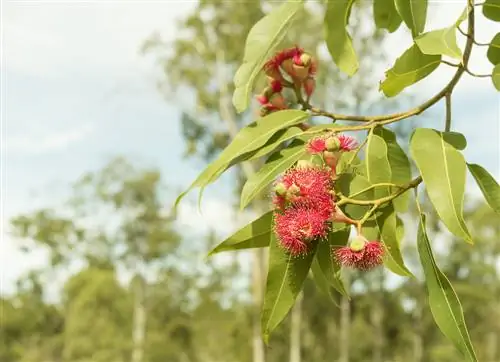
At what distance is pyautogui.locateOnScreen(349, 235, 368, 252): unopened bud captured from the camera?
32.9 inches

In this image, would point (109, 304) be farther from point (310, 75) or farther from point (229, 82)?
point (310, 75)

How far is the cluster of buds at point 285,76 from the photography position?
1.01 metres

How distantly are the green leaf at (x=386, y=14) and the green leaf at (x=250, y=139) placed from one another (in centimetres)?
23

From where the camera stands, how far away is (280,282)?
886 mm

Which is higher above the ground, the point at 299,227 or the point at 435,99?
the point at 435,99

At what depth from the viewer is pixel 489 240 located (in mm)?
17906

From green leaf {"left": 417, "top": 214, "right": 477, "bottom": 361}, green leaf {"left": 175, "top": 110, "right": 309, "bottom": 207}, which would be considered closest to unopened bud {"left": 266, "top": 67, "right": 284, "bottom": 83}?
green leaf {"left": 175, "top": 110, "right": 309, "bottom": 207}

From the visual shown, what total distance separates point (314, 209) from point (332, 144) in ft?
0.29

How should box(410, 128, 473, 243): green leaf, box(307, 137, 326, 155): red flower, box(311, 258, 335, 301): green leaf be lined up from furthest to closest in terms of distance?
box(311, 258, 335, 301): green leaf
box(307, 137, 326, 155): red flower
box(410, 128, 473, 243): green leaf

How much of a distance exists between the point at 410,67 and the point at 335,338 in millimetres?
18411

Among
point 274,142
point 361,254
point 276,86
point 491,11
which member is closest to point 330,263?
point 361,254

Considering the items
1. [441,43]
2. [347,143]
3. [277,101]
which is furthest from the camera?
[277,101]

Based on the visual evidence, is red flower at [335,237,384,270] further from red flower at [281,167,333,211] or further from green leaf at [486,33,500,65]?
green leaf at [486,33,500,65]

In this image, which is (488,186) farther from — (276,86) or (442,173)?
(276,86)
